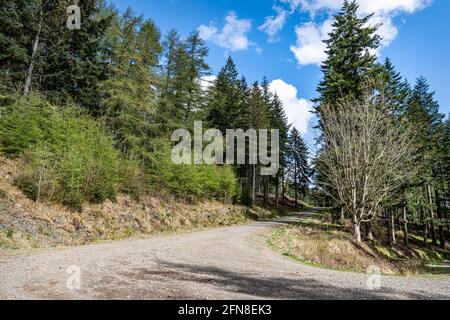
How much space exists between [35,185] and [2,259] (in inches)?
205

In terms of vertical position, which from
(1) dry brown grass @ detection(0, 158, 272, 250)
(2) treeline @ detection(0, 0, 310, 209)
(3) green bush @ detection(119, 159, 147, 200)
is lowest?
(1) dry brown grass @ detection(0, 158, 272, 250)

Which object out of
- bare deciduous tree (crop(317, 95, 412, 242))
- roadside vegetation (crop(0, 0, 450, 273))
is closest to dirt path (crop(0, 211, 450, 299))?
roadside vegetation (crop(0, 0, 450, 273))

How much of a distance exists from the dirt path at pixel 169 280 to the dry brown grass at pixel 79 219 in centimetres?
200

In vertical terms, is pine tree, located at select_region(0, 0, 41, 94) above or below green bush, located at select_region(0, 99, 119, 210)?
above

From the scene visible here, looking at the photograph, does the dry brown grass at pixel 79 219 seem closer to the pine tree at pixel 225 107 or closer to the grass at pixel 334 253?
the grass at pixel 334 253

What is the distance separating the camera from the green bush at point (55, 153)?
1244 cm

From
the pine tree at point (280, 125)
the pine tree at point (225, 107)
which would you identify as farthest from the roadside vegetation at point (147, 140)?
the pine tree at point (280, 125)

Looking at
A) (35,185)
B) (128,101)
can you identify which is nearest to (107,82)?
(128,101)

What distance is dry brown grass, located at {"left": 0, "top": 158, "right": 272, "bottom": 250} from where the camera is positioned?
411 inches

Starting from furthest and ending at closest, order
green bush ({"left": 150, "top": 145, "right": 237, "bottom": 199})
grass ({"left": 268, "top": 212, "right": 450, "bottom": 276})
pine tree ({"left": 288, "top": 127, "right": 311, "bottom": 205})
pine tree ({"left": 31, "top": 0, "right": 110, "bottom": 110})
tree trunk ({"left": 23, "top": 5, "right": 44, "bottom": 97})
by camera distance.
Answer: pine tree ({"left": 288, "top": 127, "right": 311, "bottom": 205}), green bush ({"left": 150, "top": 145, "right": 237, "bottom": 199}), pine tree ({"left": 31, "top": 0, "right": 110, "bottom": 110}), tree trunk ({"left": 23, "top": 5, "right": 44, "bottom": 97}), grass ({"left": 268, "top": 212, "right": 450, "bottom": 276})

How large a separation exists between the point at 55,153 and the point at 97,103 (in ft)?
32.3

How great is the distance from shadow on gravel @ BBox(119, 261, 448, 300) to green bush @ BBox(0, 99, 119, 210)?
7923 mm

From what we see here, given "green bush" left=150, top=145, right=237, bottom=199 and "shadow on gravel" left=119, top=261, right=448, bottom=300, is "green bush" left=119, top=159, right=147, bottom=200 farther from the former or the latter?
"shadow on gravel" left=119, top=261, right=448, bottom=300

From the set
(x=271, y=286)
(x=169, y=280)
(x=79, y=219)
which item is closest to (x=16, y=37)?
(x=79, y=219)
